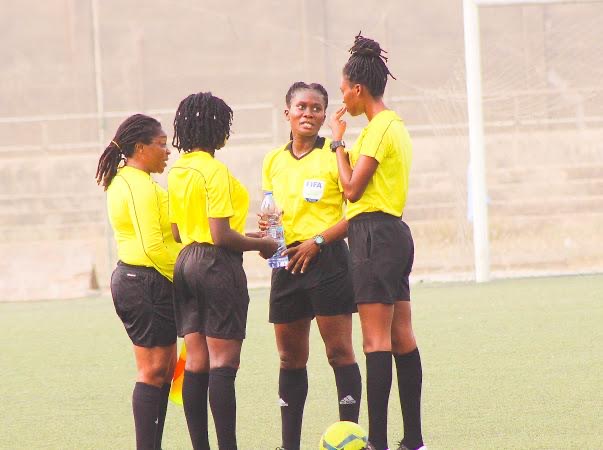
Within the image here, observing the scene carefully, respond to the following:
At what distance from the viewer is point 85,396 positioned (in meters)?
7.56

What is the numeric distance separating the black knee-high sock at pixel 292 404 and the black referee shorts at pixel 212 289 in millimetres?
521

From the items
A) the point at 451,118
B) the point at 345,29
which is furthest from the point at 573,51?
the point at 345,29

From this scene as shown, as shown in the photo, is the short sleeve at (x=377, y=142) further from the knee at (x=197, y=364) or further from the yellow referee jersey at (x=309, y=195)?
→ the knee at (x=197, y=364)

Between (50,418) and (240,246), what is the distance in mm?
2318

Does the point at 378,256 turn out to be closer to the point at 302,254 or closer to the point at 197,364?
the point at 302,254

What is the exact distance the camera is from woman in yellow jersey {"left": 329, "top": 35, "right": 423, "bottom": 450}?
5082mm

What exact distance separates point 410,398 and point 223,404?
32.1 inches

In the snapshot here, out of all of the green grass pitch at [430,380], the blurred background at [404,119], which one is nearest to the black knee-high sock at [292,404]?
the green grass pitch at [430,380]

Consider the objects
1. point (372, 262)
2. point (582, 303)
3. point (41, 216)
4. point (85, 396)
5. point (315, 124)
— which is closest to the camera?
point (372, 262)

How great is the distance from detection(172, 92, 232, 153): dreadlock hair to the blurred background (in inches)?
383

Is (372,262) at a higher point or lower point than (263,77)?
lower

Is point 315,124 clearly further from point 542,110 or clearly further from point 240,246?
point 542,110

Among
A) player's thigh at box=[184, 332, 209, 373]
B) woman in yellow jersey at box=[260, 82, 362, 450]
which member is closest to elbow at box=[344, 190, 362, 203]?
woman in yellow jersey at box=[260, 82, 362, 450]

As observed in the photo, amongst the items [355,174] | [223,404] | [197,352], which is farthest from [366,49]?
[223,404]
